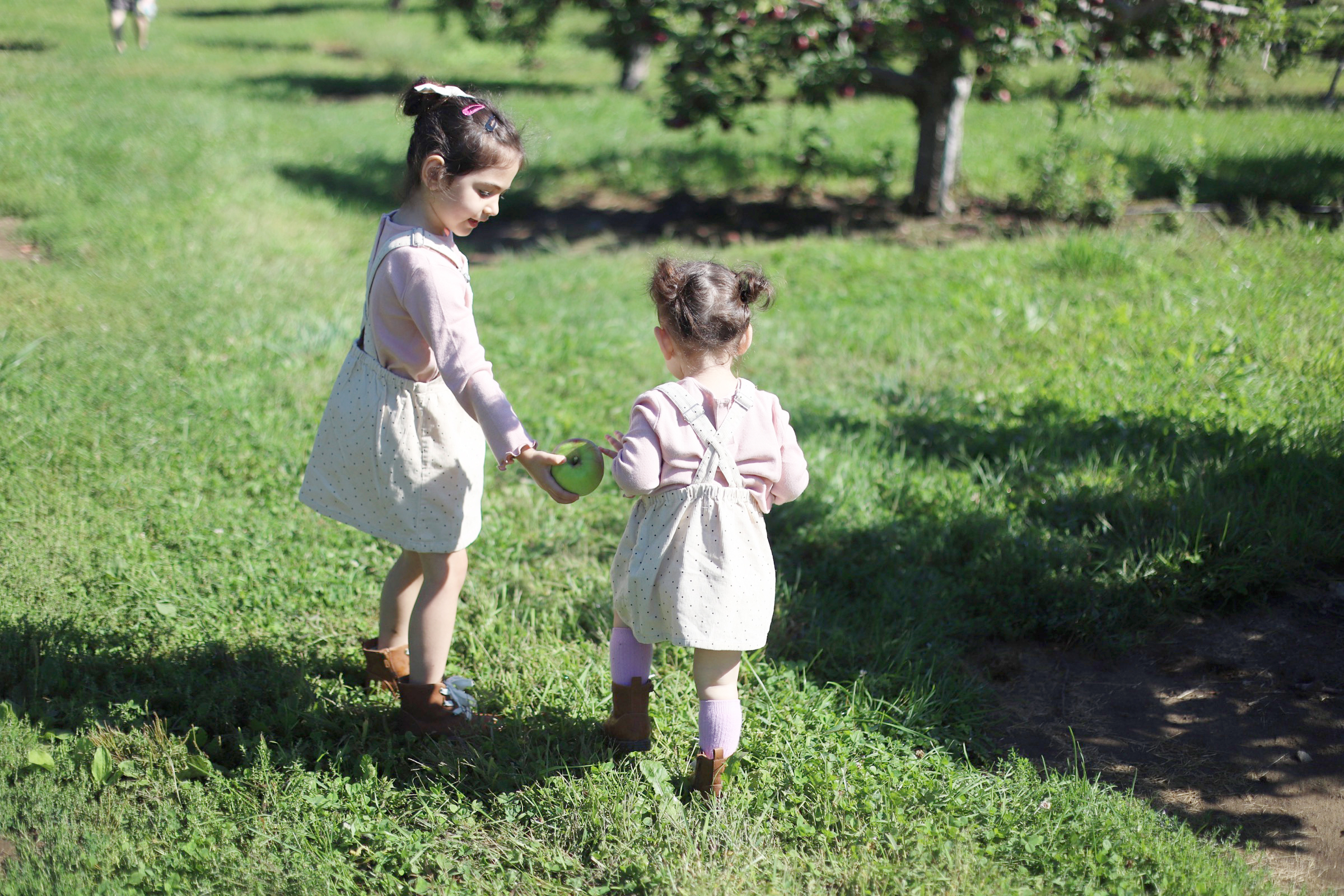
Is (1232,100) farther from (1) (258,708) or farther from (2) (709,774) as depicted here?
(1) (258,708)

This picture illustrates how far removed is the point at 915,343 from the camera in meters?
5.73

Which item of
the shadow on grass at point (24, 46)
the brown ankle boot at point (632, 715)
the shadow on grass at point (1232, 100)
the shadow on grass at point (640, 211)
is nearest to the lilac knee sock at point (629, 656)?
the brown ankle boot at point (632, 715)

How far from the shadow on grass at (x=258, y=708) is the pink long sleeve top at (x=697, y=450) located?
88 cm

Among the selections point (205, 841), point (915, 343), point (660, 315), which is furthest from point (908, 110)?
point (205, 841)

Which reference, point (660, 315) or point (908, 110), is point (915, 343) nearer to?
point (660, 315)

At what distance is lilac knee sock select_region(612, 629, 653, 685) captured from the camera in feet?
8.89

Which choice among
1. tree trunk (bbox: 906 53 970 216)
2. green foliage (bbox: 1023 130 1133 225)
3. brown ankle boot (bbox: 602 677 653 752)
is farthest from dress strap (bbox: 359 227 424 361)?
tree trunk (bbox: 906 53 970 216)

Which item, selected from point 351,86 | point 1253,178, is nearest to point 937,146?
point 1253,178

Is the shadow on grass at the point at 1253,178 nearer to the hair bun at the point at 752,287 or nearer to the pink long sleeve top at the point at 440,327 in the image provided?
the hair bun at the point at 752,287

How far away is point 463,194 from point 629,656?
1282mm

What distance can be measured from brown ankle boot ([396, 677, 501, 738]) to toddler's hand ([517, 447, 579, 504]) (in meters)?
0.79

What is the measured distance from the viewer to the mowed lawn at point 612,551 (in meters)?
2.50

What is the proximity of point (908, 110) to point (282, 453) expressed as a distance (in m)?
10.3

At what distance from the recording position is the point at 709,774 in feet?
8.39
